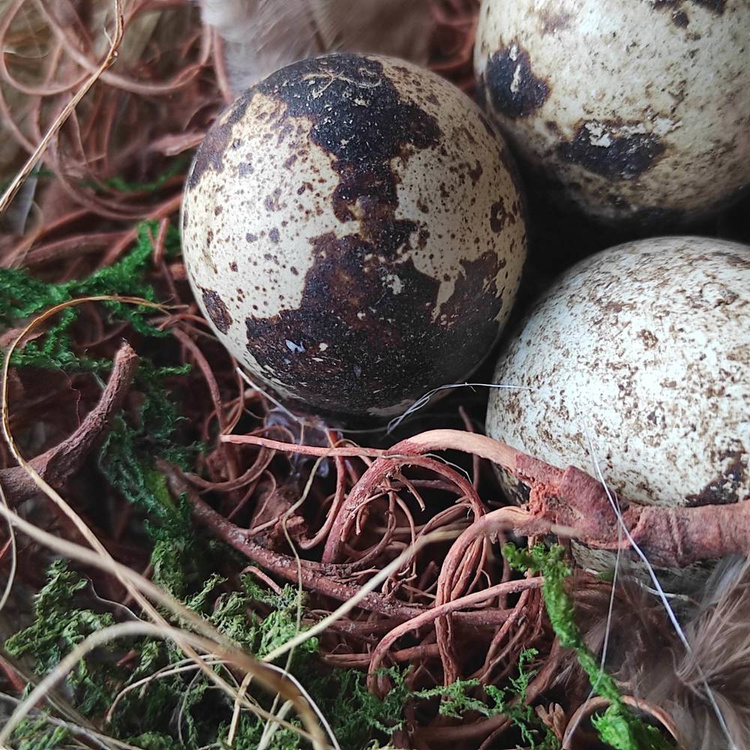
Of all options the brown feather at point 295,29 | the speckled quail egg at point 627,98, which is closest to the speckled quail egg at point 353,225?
the speckled quail egg at point 627,98

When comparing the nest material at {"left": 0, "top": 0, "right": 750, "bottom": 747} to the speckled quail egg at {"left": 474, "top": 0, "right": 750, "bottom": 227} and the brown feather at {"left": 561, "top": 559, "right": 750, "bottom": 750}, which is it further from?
the speckled quail egg at {"left": 474, "top": 0, "right": 750, "bottom": 227}

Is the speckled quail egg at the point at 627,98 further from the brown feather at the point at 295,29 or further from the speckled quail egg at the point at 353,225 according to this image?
the brown feather at the point at 295,29

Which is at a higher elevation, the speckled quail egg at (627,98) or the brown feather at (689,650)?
the speckled quail egg at (627,98)

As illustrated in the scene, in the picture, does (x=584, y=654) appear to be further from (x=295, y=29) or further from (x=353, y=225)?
(x=295, y=29)

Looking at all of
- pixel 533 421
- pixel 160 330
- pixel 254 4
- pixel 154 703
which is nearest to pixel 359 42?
pixel 254 4

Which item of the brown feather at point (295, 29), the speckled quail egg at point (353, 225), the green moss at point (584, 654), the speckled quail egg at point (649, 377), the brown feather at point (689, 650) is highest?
the brown feather at point (295, 29)

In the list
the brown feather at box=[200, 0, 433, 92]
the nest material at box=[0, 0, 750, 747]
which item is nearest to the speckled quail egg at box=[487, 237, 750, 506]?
the nest material at box=[0, 0, 750, 747]
